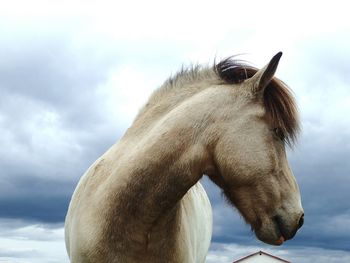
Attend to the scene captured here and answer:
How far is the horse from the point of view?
5066 mm

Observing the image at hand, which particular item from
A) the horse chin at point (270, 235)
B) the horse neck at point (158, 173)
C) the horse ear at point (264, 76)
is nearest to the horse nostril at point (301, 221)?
the horse chin at point (270, 235)

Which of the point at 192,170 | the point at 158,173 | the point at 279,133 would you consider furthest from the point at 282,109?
the point at 158,173

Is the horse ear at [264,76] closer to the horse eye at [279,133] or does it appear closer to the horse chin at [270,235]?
the horse eye at [279,133]

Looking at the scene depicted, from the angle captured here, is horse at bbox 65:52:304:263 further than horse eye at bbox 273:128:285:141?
No

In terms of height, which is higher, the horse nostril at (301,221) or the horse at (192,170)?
the horse at (192,170)

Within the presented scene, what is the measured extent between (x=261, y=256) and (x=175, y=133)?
18.0m

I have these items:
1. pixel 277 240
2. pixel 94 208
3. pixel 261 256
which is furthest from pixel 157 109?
pixel 261 256

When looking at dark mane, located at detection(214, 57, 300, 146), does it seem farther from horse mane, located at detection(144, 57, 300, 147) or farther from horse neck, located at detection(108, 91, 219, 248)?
horse neck, located at detection(108, 91, 219, 248)

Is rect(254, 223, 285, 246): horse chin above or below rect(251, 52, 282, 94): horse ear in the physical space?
below

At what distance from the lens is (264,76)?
5.29 metres

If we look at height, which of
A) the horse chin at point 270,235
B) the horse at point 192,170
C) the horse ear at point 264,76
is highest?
the horse ear at point 264,76

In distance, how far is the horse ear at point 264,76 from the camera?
516 centimetres

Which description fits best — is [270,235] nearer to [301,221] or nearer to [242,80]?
[301,221]

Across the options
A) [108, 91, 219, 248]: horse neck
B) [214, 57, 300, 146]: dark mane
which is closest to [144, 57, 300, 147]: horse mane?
[214, 57, 300, 146]: dark mane
